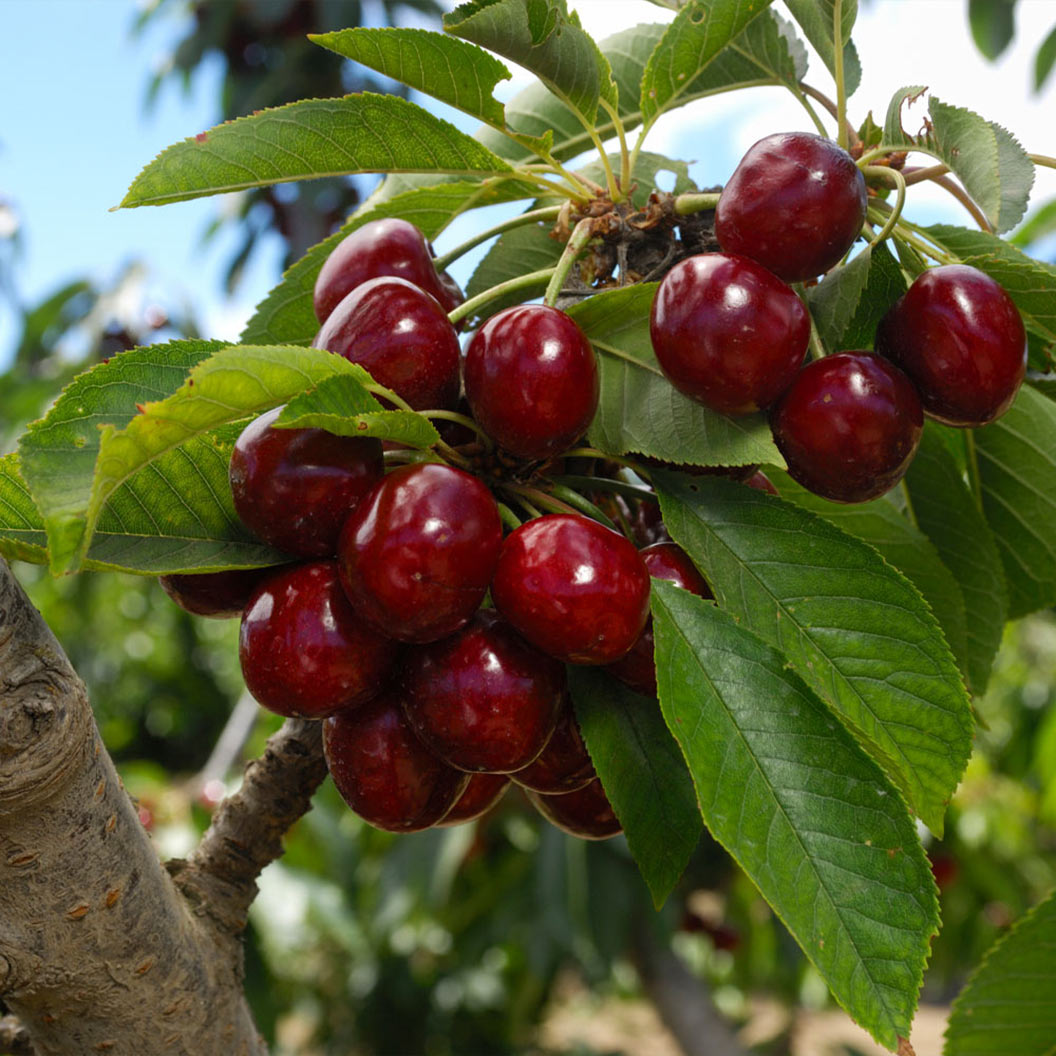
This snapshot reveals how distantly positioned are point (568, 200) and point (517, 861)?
8.26 feet

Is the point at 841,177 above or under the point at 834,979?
above

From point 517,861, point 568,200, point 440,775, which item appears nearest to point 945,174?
point 568,200

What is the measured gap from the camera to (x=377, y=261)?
2.53 feet

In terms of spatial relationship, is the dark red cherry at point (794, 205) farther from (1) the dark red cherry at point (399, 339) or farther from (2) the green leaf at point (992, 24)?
(2) the green leaf at point (992, 24)

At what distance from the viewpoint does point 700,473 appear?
2.43 feet

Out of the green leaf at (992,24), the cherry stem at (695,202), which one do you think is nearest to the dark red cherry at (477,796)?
the cherry stem at (695,202)

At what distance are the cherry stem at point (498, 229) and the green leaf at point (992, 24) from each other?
2.48 m

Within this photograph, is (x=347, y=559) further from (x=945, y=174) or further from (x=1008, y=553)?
(x=1008, y=553)

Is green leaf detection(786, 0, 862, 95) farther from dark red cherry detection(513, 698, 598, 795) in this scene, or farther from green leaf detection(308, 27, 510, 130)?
dark red cherry detection(513, 698, 598, 795)

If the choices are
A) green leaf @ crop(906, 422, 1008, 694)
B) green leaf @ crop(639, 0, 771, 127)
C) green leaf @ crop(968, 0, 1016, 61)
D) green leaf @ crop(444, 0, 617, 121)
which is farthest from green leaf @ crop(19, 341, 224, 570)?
green leaf @ crop(968, 0, 1016, 61)

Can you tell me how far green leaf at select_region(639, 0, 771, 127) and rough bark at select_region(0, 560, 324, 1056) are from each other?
1.93 ft

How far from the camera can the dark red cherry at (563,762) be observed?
0.72 metres

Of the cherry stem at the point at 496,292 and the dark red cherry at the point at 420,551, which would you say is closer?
the dark red cherry at the point at 420,551

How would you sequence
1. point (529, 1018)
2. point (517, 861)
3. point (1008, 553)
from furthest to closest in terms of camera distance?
1. point (529, 1018)
2. point (517, 861)
3. point (1008, 553)
